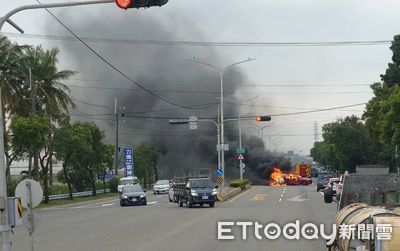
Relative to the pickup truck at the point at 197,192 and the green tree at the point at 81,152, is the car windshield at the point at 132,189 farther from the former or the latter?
the green tree at the point at 81,152

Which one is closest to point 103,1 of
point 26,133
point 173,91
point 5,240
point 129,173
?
point 5,240

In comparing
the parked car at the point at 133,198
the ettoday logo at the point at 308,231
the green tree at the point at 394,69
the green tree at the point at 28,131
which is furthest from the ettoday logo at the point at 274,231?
the green tree at the point at 394,69

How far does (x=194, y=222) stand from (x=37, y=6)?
13.7 metres

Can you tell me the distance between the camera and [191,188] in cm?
3559

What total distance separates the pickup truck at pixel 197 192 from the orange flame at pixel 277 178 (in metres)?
44.4

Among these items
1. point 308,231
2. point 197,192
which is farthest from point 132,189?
point 308,231

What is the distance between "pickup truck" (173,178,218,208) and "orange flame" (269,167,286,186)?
44.4m

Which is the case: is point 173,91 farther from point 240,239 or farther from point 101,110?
point 240,239

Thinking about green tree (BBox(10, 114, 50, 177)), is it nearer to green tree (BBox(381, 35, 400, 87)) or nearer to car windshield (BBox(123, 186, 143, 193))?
car windshield (BBox(123, 186, 143, 193))

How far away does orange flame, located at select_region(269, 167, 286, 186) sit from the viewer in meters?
A: 80.8

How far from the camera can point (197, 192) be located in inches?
1388

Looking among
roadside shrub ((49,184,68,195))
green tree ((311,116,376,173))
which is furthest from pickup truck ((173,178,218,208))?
green tree ((311,116,376,173))

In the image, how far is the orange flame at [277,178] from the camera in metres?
80.8

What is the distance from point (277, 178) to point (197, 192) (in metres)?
47.5
